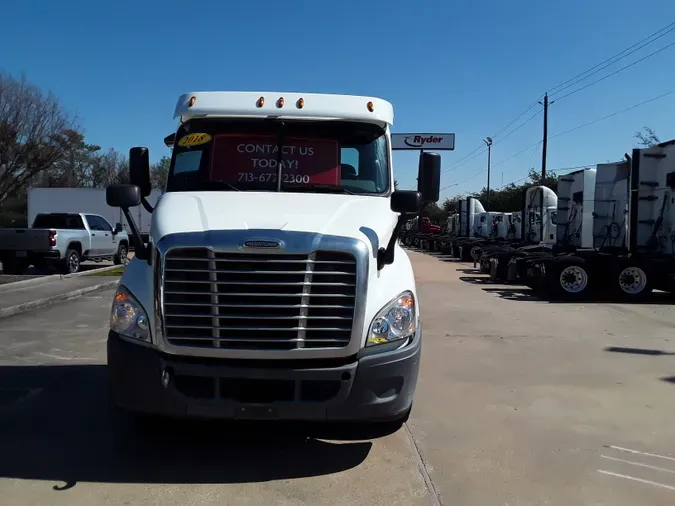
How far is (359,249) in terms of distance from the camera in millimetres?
3988

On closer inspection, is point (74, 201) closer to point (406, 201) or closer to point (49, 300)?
point (49, 300)

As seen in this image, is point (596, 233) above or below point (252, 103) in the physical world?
below

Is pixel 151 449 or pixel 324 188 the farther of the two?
pixel 324 188

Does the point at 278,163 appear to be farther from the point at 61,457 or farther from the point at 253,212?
the point at 61,457

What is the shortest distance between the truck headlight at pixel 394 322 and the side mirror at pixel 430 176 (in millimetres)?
1400

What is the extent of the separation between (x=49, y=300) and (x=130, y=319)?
31.0 ft

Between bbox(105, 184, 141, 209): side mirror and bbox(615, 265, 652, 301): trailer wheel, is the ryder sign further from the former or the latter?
bbox(105, 184, 141, 209): side mirror

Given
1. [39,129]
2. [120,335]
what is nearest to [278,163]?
[120,335]

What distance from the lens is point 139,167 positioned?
562 cm

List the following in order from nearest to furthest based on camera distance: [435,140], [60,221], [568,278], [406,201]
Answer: [406,201], [568,278], [60,221], [435,140]

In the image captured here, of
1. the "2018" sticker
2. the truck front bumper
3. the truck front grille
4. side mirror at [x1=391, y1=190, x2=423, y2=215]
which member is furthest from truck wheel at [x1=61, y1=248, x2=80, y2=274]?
side mirror at [x1=391, y1=190, x2=423, y2=215]

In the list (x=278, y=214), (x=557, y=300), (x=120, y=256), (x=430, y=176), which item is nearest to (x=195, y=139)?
(x=278, y=214)

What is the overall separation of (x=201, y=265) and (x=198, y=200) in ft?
3.31

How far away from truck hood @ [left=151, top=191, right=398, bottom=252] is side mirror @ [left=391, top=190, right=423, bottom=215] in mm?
187
